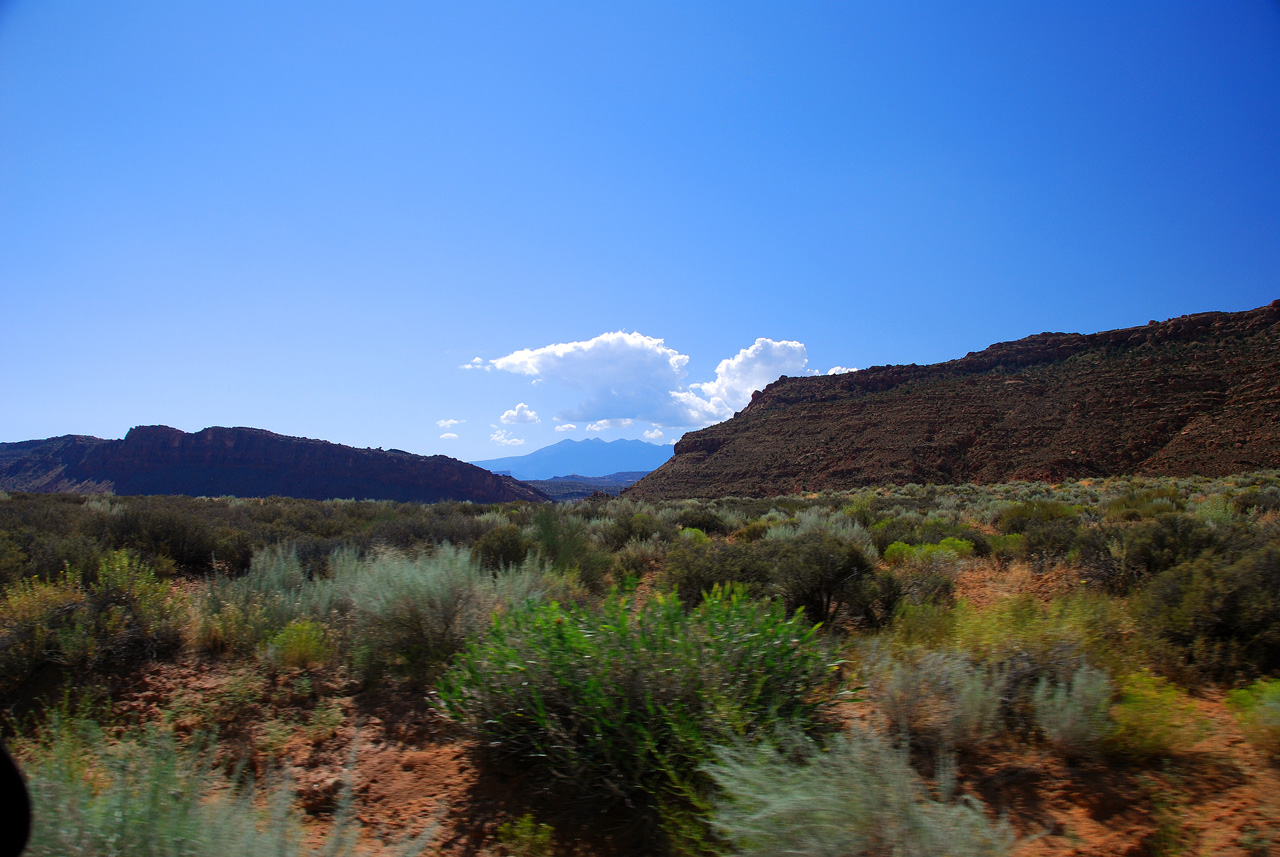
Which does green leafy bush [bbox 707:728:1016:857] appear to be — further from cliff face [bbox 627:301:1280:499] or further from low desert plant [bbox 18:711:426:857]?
cliff face [bbox 627:301:1280:499]

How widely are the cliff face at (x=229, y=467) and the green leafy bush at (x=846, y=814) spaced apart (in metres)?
71.4

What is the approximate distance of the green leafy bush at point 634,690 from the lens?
2773mm

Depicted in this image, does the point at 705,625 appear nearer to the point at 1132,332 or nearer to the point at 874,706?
the point at 874,706

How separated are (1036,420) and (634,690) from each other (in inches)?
1865

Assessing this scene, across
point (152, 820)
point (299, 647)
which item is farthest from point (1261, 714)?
point (299, 647)

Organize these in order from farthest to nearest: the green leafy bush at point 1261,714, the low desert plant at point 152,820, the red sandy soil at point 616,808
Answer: the green leafy bush at point 1261,714 < the red sandy soil at point 616,808 < the low desert plant at point 152,820

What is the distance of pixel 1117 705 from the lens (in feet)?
10.0

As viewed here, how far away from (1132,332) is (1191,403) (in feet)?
44.6

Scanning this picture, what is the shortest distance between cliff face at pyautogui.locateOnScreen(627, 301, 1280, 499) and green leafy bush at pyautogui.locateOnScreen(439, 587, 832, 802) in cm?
3992

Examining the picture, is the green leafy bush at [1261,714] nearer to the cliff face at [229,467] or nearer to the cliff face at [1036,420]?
the cliff face at [1036,420]

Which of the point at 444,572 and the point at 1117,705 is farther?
the point at 444,572

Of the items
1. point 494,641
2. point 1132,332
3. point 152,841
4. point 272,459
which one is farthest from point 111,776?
point 272,459

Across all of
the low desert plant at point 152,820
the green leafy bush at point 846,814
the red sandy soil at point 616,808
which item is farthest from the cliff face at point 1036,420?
the low desert plant at point 152,820

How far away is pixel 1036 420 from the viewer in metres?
41.2
